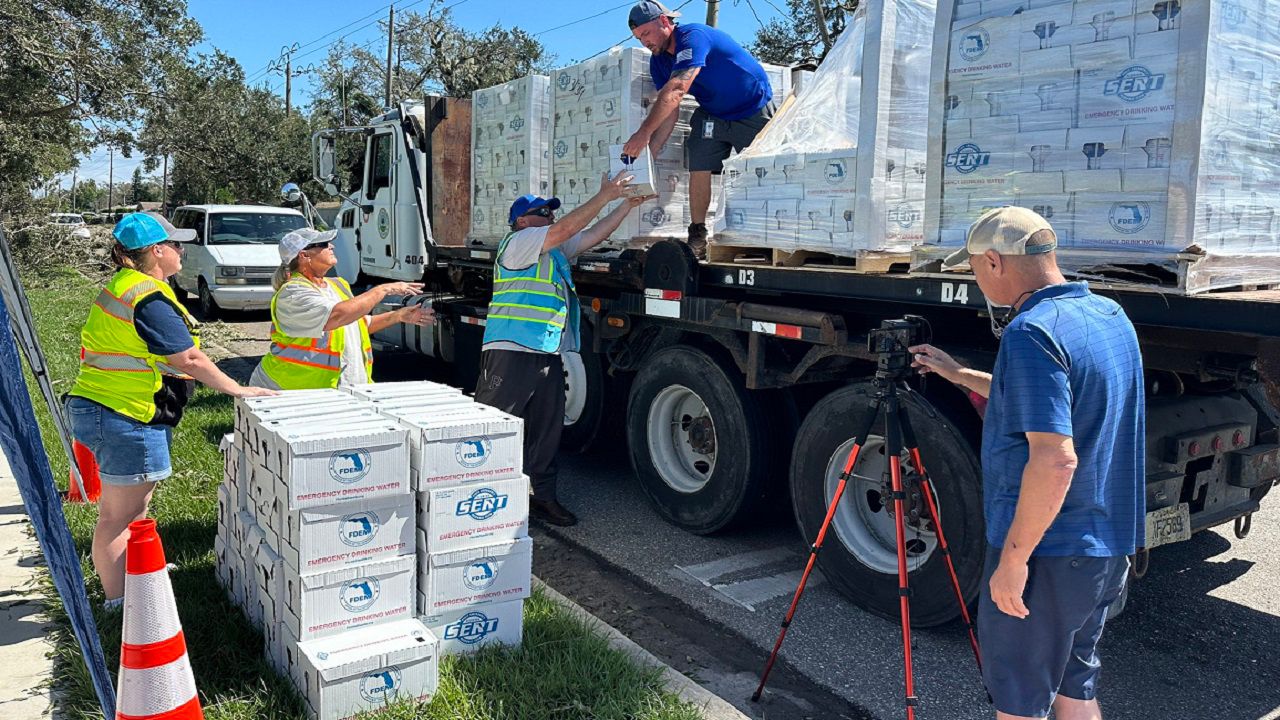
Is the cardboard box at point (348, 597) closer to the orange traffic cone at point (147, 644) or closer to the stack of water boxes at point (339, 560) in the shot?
the stack of water boxes at point (339, 560)

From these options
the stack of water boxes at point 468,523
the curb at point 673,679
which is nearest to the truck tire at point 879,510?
the curb at point 673,679

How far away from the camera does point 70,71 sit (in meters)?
19.1

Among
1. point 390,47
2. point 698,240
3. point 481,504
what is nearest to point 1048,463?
point 481,504

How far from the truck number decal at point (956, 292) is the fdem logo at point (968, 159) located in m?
0.46

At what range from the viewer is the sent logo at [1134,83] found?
338cm

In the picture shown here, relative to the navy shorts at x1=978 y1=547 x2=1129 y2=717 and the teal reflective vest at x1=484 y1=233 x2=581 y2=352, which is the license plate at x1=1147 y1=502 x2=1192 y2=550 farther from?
the teal reflective vest at x1=484 y1=233 x2=581 y2=352

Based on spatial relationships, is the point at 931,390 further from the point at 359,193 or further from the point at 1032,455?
the point at 359,193

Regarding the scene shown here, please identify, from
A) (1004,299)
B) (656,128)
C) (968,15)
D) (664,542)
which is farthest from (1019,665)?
(656,128)

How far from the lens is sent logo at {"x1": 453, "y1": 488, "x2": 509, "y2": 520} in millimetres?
3838

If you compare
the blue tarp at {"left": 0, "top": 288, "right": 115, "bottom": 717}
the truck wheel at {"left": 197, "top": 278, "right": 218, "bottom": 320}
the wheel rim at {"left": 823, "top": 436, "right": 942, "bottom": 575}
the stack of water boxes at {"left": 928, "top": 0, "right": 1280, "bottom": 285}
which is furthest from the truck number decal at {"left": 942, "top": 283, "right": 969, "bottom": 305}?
the truck wheel at {"left": 197, "top": 278, "right": 218, "bottom": 320}

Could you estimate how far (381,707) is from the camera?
3.41 metres

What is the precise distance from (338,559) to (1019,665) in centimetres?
229

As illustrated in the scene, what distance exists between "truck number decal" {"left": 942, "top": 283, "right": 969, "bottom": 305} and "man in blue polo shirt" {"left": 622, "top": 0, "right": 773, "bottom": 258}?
5.69ft

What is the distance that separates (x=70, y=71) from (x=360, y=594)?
19615 millimetres
